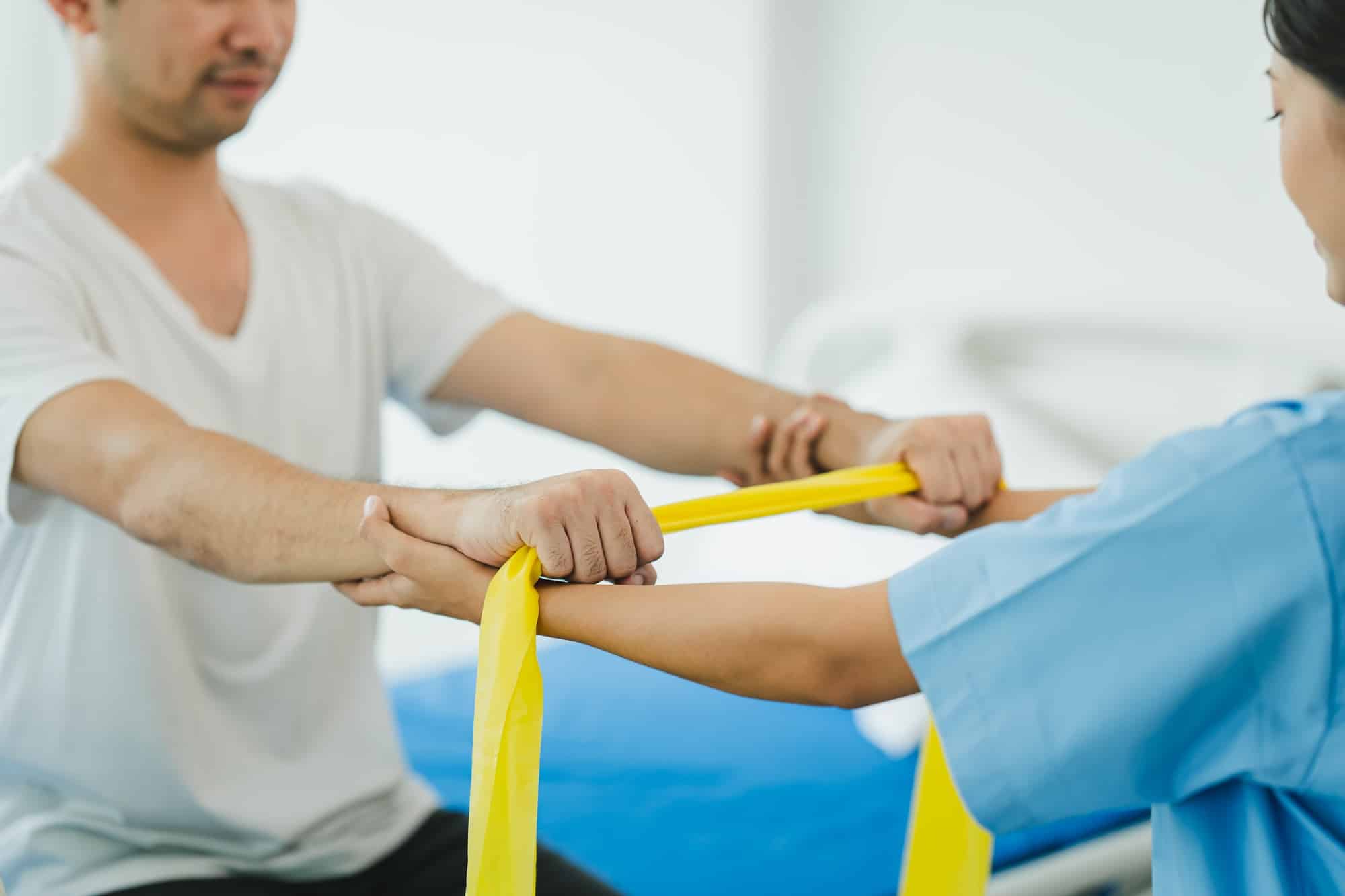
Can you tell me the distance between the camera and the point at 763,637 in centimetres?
88

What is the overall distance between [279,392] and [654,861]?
746 mm

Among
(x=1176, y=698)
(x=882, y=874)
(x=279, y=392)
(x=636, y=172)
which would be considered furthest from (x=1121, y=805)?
(x=636, y=172)

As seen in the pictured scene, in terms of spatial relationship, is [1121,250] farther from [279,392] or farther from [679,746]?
[279,392]

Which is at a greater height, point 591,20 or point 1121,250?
point 591,20

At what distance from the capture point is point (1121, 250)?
2.70 meters

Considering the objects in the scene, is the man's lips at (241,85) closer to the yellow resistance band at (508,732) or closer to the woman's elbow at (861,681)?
the yellow resistance band at (508,732)

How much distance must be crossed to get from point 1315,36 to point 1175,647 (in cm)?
38

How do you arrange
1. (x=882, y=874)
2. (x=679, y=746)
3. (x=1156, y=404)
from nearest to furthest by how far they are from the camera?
(x=882, y=874), (x=679, y=746), (x=1156, y=404)

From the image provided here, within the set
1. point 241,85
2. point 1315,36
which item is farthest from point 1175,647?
point 241,85

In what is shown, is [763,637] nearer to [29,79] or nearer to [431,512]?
[431,512]

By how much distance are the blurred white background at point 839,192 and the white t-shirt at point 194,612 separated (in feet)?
1.70

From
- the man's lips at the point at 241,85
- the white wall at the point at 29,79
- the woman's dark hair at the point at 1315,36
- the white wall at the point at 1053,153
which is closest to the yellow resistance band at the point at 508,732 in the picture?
the woman's dark hair at the point at 1315,36

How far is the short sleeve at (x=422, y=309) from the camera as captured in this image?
1.51 metres

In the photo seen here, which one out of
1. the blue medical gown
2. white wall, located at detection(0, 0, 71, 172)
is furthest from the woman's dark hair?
white wall, located at detection(0, 0, 71, 172)
